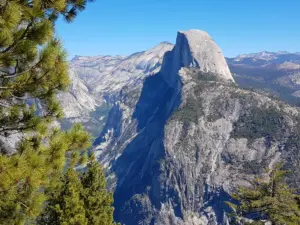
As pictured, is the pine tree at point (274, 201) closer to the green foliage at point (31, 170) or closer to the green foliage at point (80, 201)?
the green foliage at point (80, 201)

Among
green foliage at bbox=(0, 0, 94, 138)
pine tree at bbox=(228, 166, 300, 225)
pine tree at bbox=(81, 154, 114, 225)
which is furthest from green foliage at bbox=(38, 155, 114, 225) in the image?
green foliage at bbox=(0, 0, 94, 138)

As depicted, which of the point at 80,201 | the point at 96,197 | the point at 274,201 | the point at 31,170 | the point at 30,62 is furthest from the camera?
the point at 96,197

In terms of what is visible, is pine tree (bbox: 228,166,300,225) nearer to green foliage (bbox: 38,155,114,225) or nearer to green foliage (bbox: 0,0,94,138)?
green foliage (bbox: 38,155,114,225)

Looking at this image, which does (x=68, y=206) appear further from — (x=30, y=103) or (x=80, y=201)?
(x=30, y=103)

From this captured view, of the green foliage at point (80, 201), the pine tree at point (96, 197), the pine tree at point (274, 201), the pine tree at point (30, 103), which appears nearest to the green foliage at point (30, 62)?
the pine tree at point (30, 103)

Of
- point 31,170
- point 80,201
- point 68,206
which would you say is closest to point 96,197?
point 80,201

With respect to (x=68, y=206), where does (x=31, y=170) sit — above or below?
above

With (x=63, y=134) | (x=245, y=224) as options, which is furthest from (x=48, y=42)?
(x=245, y=224)
